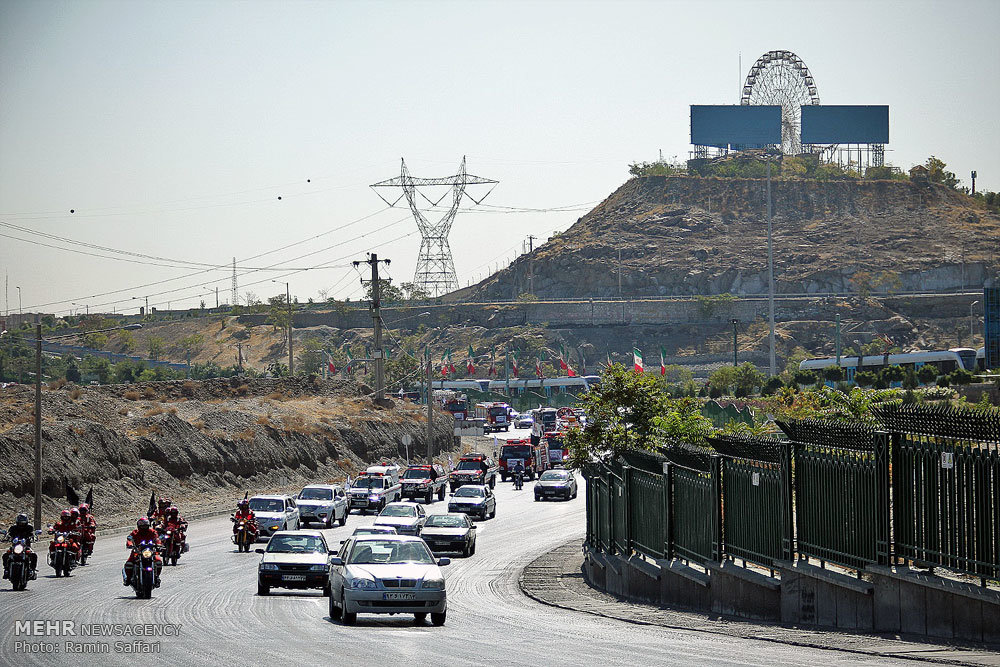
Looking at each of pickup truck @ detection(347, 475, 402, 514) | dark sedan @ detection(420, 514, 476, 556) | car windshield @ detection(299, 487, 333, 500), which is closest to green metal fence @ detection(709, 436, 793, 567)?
dark sedan @ detection(420, 514, 476, 556)

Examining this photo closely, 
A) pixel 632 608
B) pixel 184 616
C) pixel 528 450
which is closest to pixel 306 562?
pixel 184 616

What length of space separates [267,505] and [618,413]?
1157cm

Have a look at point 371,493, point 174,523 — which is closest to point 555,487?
point 371,493

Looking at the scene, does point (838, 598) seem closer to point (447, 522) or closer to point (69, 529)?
point (69, 529)

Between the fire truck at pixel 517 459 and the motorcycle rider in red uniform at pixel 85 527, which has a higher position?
the motorcycle rider in red uniform at pixel 85 527

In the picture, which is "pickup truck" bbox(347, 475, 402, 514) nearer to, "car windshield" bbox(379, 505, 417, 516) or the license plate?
"car windshield" bbox(379, 505, 417, 516)

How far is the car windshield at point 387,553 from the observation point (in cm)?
1855

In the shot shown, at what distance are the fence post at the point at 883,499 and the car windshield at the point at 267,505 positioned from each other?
2613 centimetres

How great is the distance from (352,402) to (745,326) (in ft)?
371

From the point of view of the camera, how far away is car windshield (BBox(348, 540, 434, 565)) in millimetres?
18547

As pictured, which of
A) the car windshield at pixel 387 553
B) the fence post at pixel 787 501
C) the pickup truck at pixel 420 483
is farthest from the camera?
the pickup truck at pixel 420 483

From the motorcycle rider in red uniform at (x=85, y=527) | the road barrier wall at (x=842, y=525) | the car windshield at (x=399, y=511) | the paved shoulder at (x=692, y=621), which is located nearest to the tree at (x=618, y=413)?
the paved shoulder at (x=692, y=621)

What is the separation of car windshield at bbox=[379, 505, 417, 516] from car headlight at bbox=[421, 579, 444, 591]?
18007 millimetres

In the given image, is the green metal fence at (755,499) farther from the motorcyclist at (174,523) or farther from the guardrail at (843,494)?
the motorcyclist at (174,523)
